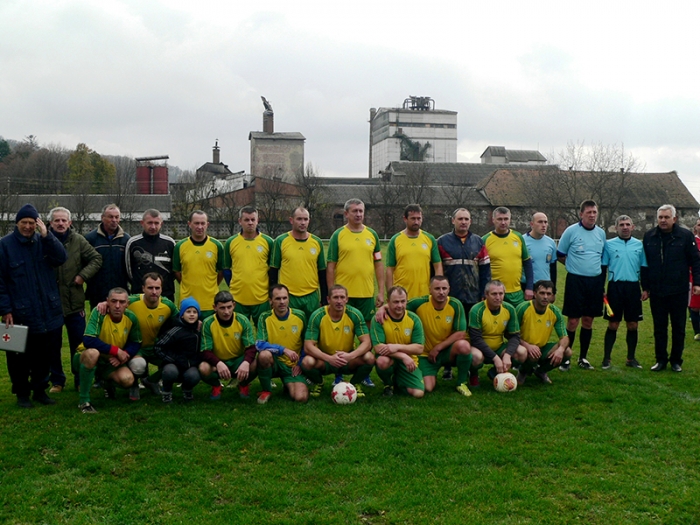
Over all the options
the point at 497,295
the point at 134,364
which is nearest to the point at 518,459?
the point at 497,295

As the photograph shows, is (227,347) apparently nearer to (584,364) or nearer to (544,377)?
(544,377)

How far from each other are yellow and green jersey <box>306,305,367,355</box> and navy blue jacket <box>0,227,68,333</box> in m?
2.64

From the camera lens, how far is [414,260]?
24.3 ft

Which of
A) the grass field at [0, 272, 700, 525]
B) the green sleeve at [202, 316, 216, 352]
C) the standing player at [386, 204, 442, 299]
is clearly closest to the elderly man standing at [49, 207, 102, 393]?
the grass field at [0, 272, 700, 525]

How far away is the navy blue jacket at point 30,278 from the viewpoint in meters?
6.19

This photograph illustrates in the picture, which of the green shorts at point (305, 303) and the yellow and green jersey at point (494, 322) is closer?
the yellow and green jersey at point (494, 322)

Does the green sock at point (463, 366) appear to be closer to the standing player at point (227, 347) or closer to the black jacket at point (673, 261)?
the standing player at point (227, 347)

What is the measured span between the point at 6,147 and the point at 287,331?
78231 mm

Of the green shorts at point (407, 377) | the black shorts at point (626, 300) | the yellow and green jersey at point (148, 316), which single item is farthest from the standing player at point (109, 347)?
A: the black shorts at point (626, 300)

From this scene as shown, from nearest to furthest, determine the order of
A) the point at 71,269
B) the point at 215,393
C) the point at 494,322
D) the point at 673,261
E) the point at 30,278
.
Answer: the point at 30,278 → the point at 215,393 → the point at 71,269 → the point at 494,322 → the point at 673,261

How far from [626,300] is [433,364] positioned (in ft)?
9.15

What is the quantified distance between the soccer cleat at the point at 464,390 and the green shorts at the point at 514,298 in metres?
1.29

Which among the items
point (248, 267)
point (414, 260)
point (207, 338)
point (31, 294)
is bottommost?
point (207, 338)

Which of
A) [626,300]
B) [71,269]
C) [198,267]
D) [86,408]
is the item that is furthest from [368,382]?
[71,269]
